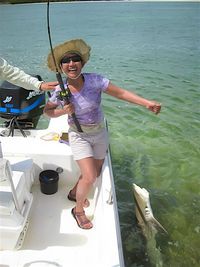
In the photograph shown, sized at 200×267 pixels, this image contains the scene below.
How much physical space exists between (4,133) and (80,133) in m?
1.36

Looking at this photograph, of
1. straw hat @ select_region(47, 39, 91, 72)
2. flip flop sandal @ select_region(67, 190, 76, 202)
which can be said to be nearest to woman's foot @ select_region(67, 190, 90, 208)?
flip flop sandal @ select_region(67, 190, 76, 202)

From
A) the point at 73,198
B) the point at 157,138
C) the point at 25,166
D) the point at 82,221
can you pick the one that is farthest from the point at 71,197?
the point at 157,138

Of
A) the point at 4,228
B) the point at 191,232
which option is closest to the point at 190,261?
the point at 191,232

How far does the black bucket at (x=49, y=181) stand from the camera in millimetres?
3223

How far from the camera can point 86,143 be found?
307cm

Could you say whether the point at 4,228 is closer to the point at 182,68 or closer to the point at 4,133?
the point at 4,133

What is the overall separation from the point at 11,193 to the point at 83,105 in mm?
952

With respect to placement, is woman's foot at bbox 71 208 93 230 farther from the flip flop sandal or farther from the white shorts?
the white shorts

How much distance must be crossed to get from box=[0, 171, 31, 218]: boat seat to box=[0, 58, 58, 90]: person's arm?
2.50 ft

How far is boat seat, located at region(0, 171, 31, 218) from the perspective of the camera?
244cm

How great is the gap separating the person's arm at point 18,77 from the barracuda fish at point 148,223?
1385 millimetres

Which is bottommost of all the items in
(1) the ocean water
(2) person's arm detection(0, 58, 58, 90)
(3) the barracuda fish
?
(1) the ocean water

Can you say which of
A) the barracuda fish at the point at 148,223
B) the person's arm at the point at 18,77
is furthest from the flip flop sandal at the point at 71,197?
the person's arm at the point at 18,77

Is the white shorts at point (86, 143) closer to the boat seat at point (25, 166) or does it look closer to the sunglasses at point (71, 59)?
the boat seat at point (25, 166)
